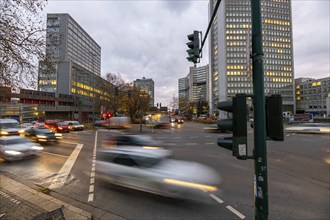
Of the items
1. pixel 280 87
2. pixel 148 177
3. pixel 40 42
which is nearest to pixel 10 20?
pixel 40 42

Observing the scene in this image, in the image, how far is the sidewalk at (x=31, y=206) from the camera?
4.21 metres

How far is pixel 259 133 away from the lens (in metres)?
2.19

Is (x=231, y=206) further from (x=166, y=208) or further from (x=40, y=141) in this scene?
(x=40, y=141)

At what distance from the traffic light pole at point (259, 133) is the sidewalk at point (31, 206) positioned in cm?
388

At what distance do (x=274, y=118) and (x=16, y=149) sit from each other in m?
12.4

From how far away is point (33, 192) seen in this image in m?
5.77

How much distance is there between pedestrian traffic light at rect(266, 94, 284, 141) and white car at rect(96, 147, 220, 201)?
3813mm

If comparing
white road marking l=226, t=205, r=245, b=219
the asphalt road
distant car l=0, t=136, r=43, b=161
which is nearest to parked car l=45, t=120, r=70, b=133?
distant car l=0, t=136, r=43, b=161

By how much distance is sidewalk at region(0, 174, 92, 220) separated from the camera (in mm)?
4211

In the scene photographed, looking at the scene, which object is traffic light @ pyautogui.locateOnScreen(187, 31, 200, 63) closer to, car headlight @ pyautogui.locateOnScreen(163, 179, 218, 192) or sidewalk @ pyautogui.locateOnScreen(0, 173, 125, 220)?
car headlight @ pyautogui.locateOnScreen(163, 179, 218, 192)

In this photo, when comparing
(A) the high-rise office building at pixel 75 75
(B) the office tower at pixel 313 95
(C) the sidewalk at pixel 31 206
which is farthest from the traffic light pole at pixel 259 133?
(B) the office tower at pixel 313 95

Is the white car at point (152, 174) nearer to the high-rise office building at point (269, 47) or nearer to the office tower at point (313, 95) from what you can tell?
the high-rise office building at point (269, 47)

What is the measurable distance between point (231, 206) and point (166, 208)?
1776 mm

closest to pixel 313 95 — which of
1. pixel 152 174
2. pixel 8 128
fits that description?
pixel 152 174
